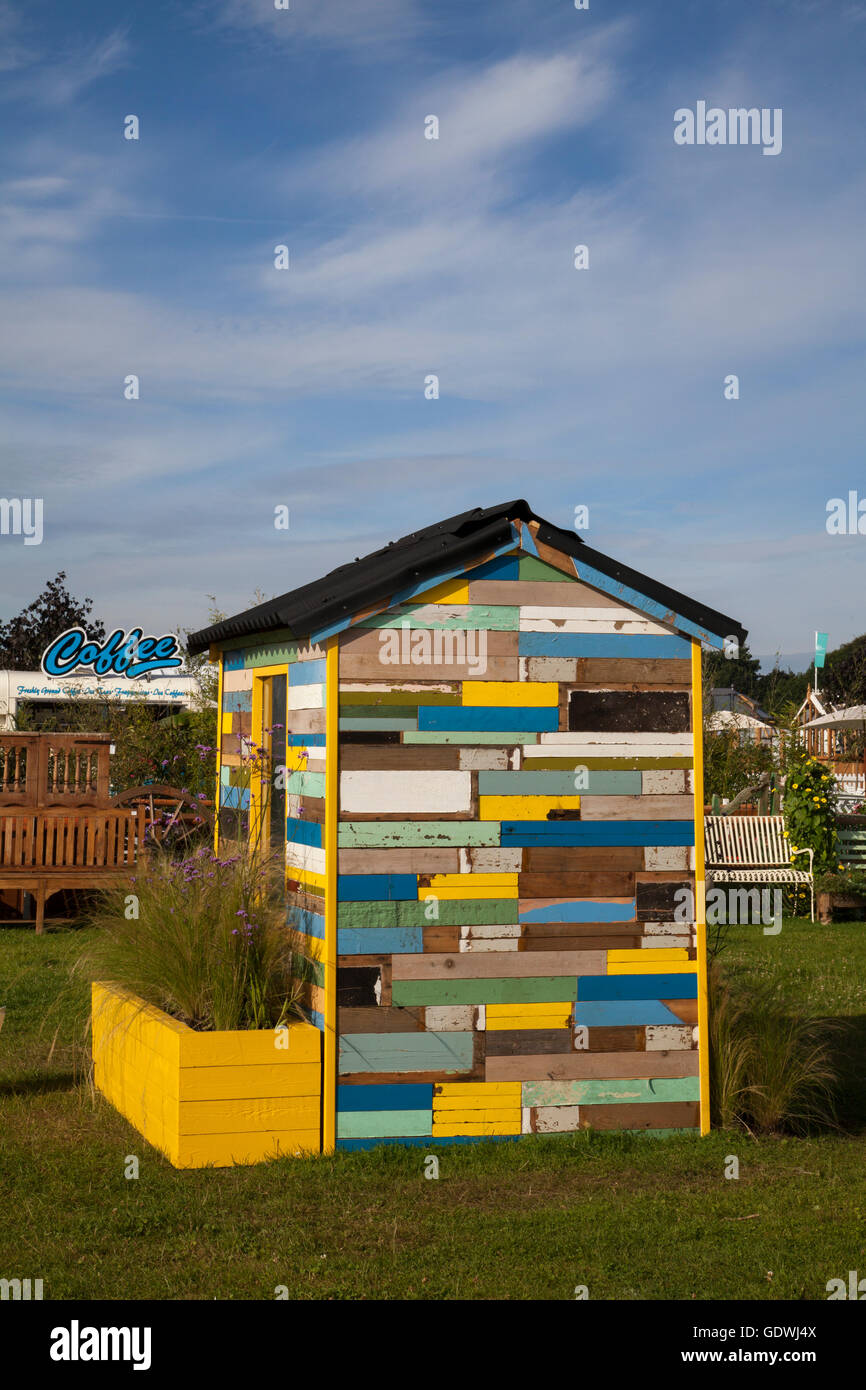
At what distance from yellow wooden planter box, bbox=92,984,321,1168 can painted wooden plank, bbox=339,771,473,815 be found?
3.91 feet

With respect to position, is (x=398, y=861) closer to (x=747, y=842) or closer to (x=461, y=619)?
(x=461, y=619)

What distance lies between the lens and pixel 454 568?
725cm

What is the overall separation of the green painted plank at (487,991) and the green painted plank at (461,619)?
1.88 m

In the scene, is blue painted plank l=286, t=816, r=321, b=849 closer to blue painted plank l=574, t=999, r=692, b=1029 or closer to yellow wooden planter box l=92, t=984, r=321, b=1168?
yellow wooden planter box l=92, t=984, r=321, b=1168

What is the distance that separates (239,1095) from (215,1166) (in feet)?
1.17

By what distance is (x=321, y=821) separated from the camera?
716 cm

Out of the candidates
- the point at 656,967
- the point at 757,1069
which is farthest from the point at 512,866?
the point at 757,1069

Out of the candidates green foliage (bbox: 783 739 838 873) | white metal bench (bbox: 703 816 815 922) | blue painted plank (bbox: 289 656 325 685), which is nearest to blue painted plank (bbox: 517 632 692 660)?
blue painted plank (bbox: 289 656 325 685)

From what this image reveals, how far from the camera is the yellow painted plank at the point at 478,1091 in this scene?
7008 millimetres

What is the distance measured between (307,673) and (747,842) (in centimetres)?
1158

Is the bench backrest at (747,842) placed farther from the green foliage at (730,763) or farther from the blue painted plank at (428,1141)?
the blue painted plank at (428,1141)
